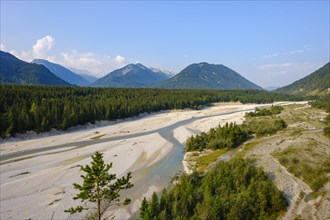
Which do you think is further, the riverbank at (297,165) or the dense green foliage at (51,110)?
the dense green foliage at (51,110)

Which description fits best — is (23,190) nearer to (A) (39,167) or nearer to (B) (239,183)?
(A) (39,167)

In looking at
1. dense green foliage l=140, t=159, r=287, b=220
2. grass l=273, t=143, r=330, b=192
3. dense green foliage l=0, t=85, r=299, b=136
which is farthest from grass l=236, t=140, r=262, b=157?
dense green foliage l=0, t=85, r=299, b=136

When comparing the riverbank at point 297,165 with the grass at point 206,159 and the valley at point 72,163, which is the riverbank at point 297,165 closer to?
the grass at point 206,159

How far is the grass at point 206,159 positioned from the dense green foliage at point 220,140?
1.71m

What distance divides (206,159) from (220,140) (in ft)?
27.4

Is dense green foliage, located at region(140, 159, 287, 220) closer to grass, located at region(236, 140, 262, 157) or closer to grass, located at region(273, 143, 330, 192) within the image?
grass, located at region(273, 143, 330, 192)

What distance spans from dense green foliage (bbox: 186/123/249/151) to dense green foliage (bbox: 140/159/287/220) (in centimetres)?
2027

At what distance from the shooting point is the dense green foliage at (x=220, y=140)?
52031 millimetres

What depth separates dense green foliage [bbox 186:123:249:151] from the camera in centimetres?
5203

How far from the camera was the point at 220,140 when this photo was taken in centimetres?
5259

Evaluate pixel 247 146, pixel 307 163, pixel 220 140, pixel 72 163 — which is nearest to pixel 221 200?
pixel 307 163

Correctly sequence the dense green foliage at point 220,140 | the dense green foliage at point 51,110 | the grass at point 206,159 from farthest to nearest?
1. the dense green foliage at point 51,110
2. the dense green foliage at point 220,140
3. the grass at point 206,159

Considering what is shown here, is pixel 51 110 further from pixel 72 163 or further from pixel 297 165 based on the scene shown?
pixel 297 165

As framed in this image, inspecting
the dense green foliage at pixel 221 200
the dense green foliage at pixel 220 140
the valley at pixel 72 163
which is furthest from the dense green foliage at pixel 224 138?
the dense green foliage at pixel 221 200
